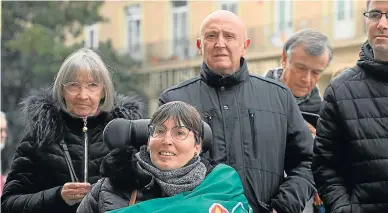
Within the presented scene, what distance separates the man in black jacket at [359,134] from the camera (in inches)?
193

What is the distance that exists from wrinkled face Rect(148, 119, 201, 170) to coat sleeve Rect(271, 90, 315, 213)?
912mm

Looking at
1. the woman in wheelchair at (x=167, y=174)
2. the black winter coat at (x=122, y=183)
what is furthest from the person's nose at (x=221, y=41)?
the black winter coat at (x=122, y=183)

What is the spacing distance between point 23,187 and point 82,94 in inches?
24.8

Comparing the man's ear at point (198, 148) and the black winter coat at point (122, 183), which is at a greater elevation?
the man's ear at point (198, 148)


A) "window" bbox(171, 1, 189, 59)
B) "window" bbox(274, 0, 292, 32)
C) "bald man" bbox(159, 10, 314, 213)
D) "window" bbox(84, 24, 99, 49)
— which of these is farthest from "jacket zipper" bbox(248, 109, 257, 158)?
"window" bbox(84, 24, 99, 49)

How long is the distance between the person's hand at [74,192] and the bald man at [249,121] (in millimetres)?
618

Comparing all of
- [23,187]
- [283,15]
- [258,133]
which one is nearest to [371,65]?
[258,133]

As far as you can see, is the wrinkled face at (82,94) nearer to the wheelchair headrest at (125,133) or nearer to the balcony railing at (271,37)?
the wheelchair headrest at (125,133)

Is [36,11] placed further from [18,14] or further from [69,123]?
[69,123]

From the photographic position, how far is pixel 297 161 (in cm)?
541

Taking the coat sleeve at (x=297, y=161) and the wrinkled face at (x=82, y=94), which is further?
the wrinkled face at (x=82, y=94)

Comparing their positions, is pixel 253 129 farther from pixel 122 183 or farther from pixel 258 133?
pixel 122 183

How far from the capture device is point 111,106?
5.78m

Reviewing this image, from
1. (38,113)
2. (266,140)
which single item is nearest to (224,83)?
(266,140)
